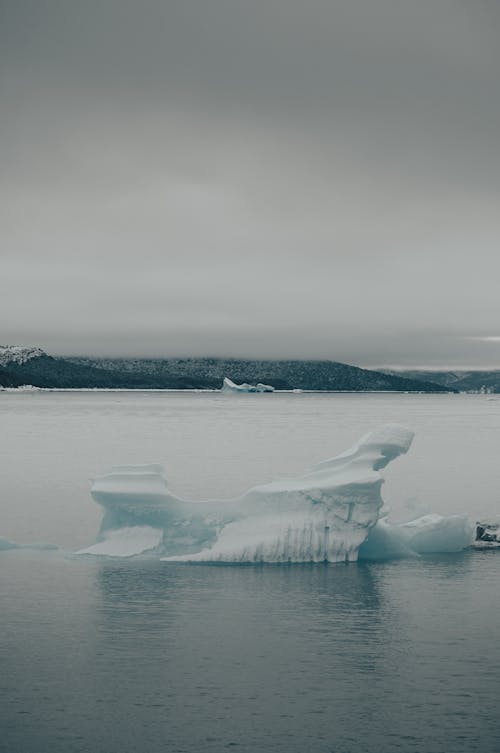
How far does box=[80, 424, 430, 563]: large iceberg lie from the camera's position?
14.8m

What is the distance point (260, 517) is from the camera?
1516 centimetres

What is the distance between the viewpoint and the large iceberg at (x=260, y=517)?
1481cm

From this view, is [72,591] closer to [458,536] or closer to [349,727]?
[349,727]

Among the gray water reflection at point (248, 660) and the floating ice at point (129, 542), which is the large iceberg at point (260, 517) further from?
the gray water reflection at point (248, 660)

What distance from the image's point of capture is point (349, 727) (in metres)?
7.98

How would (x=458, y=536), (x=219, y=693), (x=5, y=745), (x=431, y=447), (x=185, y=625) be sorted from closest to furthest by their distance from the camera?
(x=5, y=745)
(x=219, y=693)
(x=185, y=625)
(x=458, y=536)
(x=431, y=447)

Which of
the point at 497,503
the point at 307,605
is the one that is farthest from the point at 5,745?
the point at 497,503

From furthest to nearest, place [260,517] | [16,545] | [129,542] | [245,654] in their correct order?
[16,545]
[129,542]
[260,517]
[245,654]

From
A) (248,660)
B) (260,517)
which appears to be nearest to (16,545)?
(260,517)

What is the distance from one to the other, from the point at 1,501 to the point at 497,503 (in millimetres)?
12618

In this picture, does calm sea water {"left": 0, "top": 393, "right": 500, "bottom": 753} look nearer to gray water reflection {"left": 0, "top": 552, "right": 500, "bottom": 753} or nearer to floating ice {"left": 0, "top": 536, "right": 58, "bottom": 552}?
gray water reflection {"left": 0, "top": 552, "right": 500, "bottom": 753}

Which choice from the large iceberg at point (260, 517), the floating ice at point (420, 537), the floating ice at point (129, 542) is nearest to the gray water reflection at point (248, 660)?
the large iceberg at point (260, 517)

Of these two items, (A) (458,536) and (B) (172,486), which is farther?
(B) (172,486)

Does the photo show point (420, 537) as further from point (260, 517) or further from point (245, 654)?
point (245, 654)
